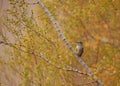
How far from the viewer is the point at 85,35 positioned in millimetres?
5156

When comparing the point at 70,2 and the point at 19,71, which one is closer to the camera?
the point at 70,2

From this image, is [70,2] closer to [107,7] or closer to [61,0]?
[61,0]

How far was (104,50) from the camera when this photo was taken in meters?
4.86

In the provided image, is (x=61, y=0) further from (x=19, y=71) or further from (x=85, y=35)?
(x=19, y=71)

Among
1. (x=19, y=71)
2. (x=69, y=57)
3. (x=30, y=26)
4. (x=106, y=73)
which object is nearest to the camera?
(x=30, y=26)

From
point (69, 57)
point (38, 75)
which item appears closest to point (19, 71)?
point (38, 75)

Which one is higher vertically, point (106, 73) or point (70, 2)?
→ point (70, 2)

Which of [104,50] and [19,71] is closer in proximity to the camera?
[104,50]

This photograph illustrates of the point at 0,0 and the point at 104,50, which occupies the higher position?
the point at 104,50

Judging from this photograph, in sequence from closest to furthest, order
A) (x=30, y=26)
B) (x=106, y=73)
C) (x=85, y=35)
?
(x=30, y=26) < (x=106, y=73) < (x=85, y=35)

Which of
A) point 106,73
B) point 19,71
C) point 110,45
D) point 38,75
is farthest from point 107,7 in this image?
point 19,71

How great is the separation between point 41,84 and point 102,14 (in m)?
1.47

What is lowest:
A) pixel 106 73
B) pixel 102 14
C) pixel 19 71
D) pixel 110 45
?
pixel 19 71

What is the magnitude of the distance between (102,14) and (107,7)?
0.38 meters
